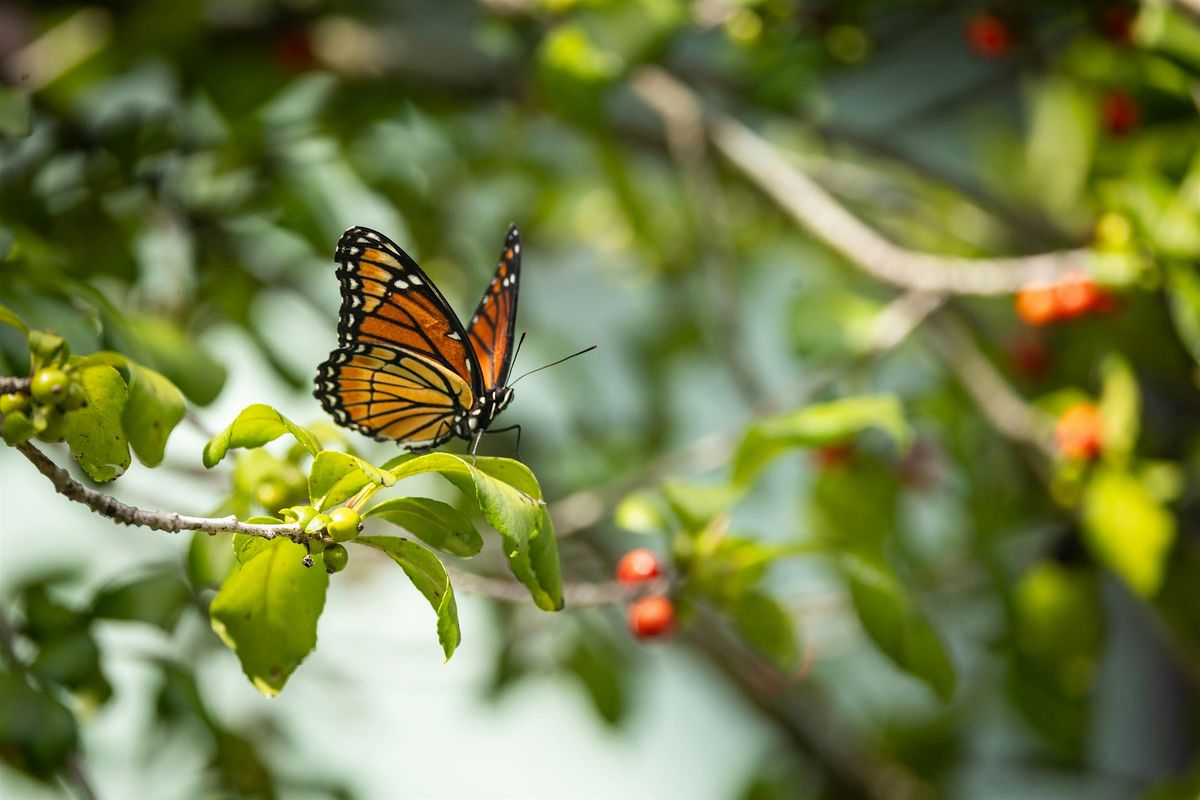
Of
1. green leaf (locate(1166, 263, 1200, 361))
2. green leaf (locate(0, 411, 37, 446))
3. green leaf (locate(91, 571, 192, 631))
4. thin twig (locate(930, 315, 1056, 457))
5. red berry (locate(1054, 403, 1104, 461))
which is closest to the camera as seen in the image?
green leaf (locate(0, 411, 37, 446))

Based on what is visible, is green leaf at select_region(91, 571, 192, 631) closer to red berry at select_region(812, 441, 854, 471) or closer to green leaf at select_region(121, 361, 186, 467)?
green leaf at select_region(121, 361, 186, 467)

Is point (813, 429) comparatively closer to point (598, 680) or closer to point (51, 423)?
point (51, 423)

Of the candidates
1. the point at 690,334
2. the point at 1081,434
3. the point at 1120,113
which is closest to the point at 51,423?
the point at 1081,434

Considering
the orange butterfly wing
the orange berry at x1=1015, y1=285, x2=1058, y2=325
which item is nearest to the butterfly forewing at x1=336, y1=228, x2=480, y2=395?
the orange butterfly wing

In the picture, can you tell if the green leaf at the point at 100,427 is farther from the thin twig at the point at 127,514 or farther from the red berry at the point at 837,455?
the red berry at the point at 837,455

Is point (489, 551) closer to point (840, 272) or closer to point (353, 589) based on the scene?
point (353, 589)
